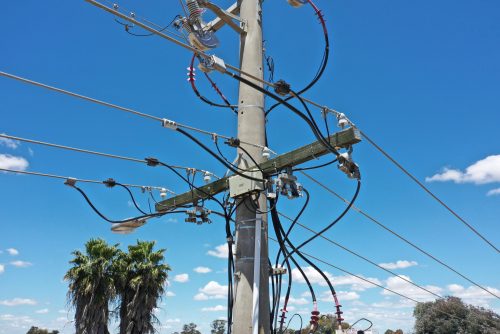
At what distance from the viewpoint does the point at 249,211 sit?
5.22m

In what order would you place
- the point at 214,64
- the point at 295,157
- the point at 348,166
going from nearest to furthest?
the point at 214,64, the point at 348,166, the point at 295,157

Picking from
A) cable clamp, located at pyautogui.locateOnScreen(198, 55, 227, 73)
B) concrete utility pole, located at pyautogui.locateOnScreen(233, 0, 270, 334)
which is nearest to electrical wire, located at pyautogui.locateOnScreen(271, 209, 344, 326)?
concrete utility pole, located at pyautogui.locateOnScreen(233, 0, 270, 334)

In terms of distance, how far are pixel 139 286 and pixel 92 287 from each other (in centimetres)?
218

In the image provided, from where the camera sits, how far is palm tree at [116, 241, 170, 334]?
19391 mm

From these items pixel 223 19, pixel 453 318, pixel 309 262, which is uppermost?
pixel 223 19

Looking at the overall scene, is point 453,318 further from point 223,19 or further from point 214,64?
point 214,64

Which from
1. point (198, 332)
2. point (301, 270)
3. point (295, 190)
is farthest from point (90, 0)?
point (198, 332)

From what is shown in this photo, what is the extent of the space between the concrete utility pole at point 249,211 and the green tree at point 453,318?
158 feet

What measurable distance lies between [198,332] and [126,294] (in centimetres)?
5863

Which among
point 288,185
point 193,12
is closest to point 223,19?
point 193,12

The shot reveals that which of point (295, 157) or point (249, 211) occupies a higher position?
point (295, 157)

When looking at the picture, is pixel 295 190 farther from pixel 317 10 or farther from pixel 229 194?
pixel 317 10

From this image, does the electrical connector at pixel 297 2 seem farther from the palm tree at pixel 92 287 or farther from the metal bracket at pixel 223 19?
the palm tree at pixel 92 287

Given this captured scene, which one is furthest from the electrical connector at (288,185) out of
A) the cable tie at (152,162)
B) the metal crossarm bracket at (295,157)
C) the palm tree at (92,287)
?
the palm tree at (92,287)
